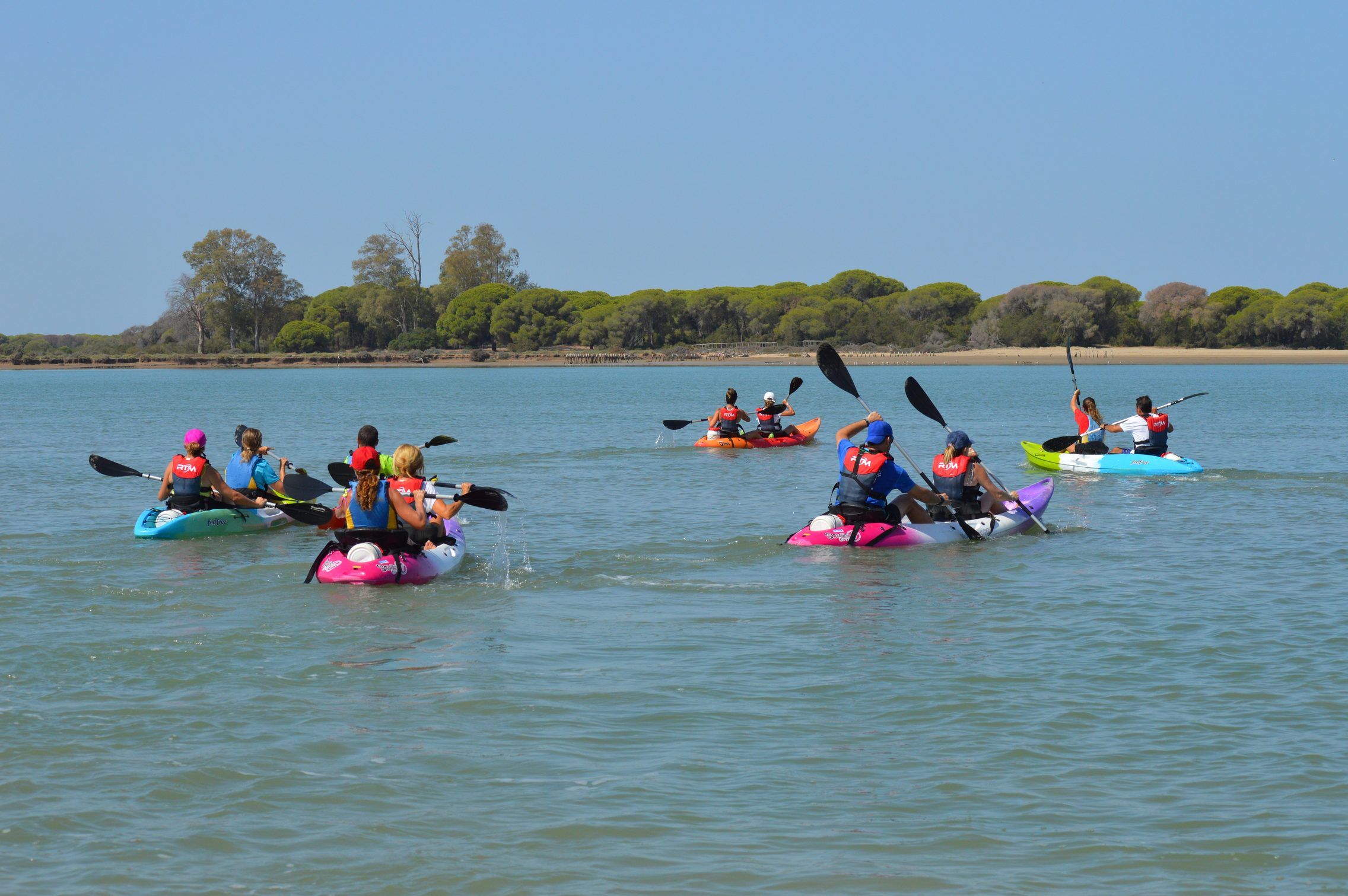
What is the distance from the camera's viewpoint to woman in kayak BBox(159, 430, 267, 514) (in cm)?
1485

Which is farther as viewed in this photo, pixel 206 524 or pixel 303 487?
pixel 206 524

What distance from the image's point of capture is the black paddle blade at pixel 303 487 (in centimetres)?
1408

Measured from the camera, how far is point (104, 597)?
11883 millimetres

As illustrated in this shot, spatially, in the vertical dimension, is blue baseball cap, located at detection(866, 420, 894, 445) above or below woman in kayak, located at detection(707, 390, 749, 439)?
above

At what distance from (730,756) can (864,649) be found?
2759 millimetres

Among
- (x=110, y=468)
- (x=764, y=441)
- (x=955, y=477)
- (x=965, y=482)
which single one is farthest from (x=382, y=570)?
(x=764, y=441)

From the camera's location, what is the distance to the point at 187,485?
588 inches

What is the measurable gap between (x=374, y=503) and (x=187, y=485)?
4304mm

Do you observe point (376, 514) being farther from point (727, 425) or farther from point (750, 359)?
point (750, 359)

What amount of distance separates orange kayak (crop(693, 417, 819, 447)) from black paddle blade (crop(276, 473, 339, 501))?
543 inches

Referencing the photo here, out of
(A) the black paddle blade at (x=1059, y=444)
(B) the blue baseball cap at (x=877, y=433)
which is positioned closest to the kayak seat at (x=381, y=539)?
(B) the blue baseball cap at (x=877, y=433)

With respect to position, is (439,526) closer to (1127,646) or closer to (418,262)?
(1127,646)

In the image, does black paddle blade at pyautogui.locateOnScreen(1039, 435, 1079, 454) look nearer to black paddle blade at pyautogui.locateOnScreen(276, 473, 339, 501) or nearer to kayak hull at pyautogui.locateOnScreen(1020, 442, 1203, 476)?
kayak hull at pyautogui.locateOnScreen(1020, 442, 1203, 476)

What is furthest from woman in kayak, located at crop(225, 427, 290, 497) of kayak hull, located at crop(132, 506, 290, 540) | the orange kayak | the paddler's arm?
the orange kayak
